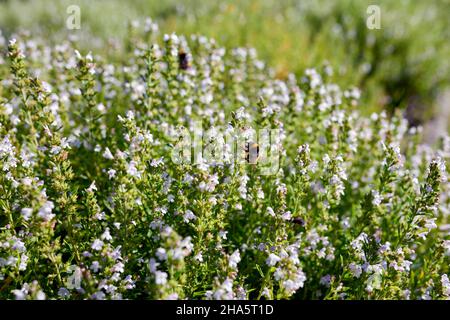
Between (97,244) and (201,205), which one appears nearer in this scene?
(97,244)

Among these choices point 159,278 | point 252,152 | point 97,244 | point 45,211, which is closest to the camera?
point 159,278

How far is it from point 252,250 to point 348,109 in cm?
214

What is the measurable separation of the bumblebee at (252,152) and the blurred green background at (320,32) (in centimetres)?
452

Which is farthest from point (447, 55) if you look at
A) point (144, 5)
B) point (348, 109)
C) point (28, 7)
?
point (28, 7)

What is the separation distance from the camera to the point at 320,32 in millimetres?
10055

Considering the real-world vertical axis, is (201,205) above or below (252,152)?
below

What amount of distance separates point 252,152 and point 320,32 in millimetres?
7106

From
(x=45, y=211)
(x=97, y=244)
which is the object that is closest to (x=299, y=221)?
(x=97, y=244)

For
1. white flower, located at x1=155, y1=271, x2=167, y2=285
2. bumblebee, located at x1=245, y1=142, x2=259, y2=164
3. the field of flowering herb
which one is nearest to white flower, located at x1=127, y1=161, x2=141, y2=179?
the field of flowering herb

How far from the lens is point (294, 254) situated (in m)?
3.02

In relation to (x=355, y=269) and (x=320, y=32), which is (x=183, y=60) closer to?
(x=355, y=269)

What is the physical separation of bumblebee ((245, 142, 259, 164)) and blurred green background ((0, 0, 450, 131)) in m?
4.52

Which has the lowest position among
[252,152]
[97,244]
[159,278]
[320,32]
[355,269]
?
[355,269]

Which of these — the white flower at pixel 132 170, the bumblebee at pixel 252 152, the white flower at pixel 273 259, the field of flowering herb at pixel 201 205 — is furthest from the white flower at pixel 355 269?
the white flower at pixel 132 170
